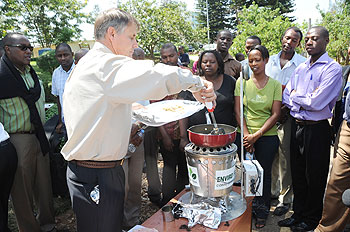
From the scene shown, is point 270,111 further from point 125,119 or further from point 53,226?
point 53,226

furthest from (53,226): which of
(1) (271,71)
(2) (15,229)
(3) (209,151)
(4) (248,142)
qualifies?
(1) (271,71)

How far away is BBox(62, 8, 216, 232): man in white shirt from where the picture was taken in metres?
1.59

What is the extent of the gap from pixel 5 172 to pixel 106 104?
1796 millimetres

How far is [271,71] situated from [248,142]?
4.57 feet

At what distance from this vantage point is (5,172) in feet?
9.18

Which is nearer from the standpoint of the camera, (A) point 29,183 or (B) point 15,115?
(B) point 15,115

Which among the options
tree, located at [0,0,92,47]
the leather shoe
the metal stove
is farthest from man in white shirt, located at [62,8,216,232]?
tree, located at [0,0,92,47]

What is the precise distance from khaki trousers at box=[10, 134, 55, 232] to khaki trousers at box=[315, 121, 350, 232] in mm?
3098

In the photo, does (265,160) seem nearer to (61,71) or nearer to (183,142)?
(183,142)

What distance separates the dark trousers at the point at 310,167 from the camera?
→ 3.15 m

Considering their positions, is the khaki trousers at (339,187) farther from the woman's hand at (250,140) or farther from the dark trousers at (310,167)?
the woman's hand at (250,140)

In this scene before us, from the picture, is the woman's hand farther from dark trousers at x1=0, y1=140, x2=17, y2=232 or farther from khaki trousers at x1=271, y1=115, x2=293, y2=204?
dark trousers at x1=0, y1=140, x2=17, y2=232

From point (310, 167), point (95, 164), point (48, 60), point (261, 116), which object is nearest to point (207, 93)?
point (95, 164)

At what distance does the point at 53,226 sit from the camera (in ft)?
11.1
